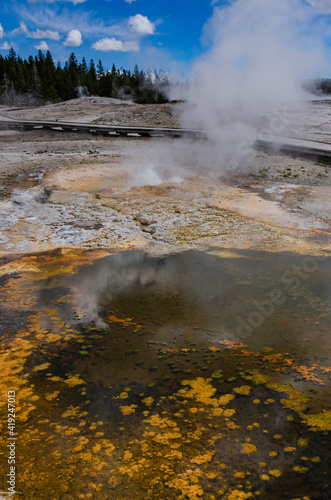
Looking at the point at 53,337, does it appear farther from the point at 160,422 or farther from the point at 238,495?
the point at 238,495

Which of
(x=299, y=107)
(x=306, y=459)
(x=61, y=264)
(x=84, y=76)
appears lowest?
(x=306, y=459)

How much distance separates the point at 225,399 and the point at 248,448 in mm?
341

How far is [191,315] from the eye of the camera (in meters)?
2.97

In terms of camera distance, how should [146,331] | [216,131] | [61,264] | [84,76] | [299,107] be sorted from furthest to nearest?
[84,76] < [299,107] < [216,131] < [61,264] < [146,331]

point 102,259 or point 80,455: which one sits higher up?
point 102,259

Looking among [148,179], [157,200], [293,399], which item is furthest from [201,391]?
[148,179]

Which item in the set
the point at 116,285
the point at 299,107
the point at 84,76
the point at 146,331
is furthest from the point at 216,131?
the point at 84,76

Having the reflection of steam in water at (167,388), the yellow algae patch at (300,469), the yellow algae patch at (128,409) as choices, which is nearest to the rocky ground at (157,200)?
the reflection of steam in water at (167,388)

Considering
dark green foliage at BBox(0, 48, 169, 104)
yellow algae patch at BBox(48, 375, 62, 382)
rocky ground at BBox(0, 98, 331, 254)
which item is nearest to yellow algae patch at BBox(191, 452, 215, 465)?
yellow algae patch at BBox(48, 375, 62, 382)

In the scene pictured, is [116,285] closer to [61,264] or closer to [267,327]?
[61,264]

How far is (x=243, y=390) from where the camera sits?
2.15 m

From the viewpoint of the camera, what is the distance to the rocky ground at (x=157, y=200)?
4.59 metres

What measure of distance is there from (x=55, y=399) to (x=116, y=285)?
4.99 feet

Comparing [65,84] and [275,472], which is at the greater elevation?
[65,84]
